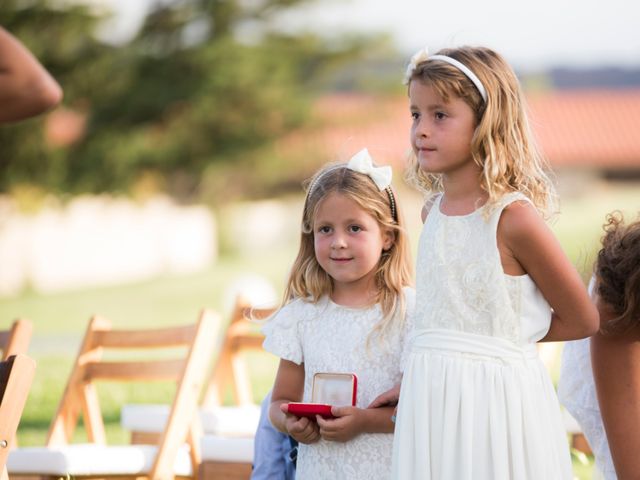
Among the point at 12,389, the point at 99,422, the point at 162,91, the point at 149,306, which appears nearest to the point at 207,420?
the point at 99,422

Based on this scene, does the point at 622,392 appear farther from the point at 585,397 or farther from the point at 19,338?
the point at 19,338

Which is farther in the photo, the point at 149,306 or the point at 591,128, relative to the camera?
the point at 591,128

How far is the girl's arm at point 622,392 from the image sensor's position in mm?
3297

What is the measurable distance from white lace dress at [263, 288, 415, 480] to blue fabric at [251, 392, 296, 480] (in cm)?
23

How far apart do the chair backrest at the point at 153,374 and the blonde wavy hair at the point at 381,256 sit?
987mm

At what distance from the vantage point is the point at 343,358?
347cm

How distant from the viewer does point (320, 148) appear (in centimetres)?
2667

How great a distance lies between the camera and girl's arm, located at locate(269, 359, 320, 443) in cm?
336

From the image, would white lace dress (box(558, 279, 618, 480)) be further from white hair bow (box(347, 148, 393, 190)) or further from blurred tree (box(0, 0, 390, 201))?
blurred tree (box(0, 0, 390, 201))

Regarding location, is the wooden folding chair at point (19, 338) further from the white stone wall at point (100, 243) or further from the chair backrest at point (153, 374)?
the white stone wall at point (100, 243)

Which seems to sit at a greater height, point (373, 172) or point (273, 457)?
point (373, 172)

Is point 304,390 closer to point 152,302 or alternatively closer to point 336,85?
point 152,302

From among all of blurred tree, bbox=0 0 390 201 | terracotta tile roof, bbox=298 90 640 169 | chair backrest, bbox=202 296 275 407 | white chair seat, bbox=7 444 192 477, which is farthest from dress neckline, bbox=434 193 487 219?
terracotta tile roof, bbox=298 90 640 169

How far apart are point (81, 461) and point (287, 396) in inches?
47.3
